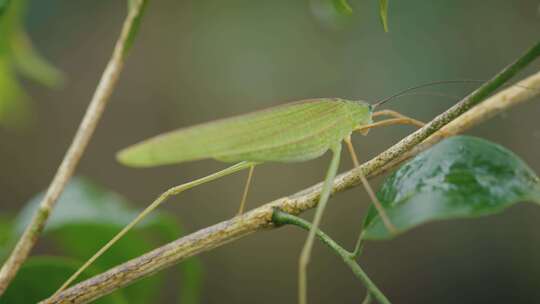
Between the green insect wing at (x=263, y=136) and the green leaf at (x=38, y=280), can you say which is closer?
the green insect wing at (x=263, y=136)

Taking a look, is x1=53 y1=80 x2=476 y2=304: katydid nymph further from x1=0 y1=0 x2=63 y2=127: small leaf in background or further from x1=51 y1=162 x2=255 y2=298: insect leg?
x1=0 y1=0 x2=63 y2=127: small leaf in background

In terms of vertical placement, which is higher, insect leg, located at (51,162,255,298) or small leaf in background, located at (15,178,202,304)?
small leaf in background, located at (15,178,202,304)

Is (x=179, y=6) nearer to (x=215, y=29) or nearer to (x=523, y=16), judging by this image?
(x=215, y=29)

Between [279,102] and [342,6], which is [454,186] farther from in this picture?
[279,102]

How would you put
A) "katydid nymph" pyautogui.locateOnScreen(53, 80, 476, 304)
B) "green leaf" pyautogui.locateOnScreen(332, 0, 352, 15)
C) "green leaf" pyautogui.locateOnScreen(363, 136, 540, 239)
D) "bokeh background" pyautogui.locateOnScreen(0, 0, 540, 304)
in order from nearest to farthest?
"green leaf" pyautogui.locateOnScreen(363, 136, 540, 239), "green leaf" pyautogui.locateOnScreen(332, 0, 352, 15), "katydid nymph" pyautogui.locateOnScreen(53, 80, 476, 304), "bokeh background" pyautogui.locateOnScreen(0, 0, 540, 304)

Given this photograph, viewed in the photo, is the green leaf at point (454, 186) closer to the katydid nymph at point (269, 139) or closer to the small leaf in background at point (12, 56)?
the katydid nymph at point (269, 139)

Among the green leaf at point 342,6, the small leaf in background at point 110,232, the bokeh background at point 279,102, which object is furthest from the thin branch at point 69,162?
the bokeh background at point 279,102

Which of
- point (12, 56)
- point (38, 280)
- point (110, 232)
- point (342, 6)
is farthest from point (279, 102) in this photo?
point (342, 6)

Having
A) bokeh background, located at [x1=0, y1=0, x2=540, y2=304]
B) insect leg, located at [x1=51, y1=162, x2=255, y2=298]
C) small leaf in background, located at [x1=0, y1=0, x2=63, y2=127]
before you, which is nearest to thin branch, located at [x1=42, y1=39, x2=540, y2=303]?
insect leg, located at [x1=51, y1=162, x2=255, y2=298]
